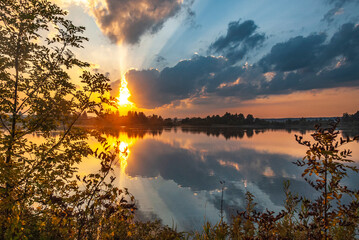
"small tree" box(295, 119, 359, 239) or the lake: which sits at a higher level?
"small tree" box(295, 119, 359, 239)

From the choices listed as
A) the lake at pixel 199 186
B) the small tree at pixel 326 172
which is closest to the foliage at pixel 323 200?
the small tree at pixel 326 172

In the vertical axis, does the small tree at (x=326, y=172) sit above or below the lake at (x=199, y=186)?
above

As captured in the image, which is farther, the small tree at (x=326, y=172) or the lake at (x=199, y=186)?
the lake at (x=199, y=186)

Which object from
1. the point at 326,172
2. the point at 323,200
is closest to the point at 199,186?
the point at 323,200

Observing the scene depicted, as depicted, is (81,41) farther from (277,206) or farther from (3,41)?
(277,206)

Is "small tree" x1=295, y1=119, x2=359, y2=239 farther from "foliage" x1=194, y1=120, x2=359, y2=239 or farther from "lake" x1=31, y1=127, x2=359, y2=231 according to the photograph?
"lake" x1=31, y1=127, x2=359, y2=231

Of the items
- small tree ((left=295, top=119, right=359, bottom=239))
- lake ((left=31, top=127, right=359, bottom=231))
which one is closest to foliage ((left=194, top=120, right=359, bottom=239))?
small tree ((left=295, top=119, right=359, bottom=239))

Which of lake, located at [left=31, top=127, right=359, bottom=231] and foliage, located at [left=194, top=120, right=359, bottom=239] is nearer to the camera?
foliage, located at [left=194, top=120, right=359, bottom=239]

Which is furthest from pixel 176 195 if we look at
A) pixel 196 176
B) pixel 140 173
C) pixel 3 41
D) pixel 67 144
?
pixel 3 41

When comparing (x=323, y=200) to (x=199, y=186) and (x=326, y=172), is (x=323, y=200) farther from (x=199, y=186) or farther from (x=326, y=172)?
(x=199, y=186)

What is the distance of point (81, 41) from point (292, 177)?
67.0 ft

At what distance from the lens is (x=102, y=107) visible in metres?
5.42

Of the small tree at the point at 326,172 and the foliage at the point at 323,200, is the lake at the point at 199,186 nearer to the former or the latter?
the foliage at the point at 323,200

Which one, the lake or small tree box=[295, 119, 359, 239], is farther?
the lake
